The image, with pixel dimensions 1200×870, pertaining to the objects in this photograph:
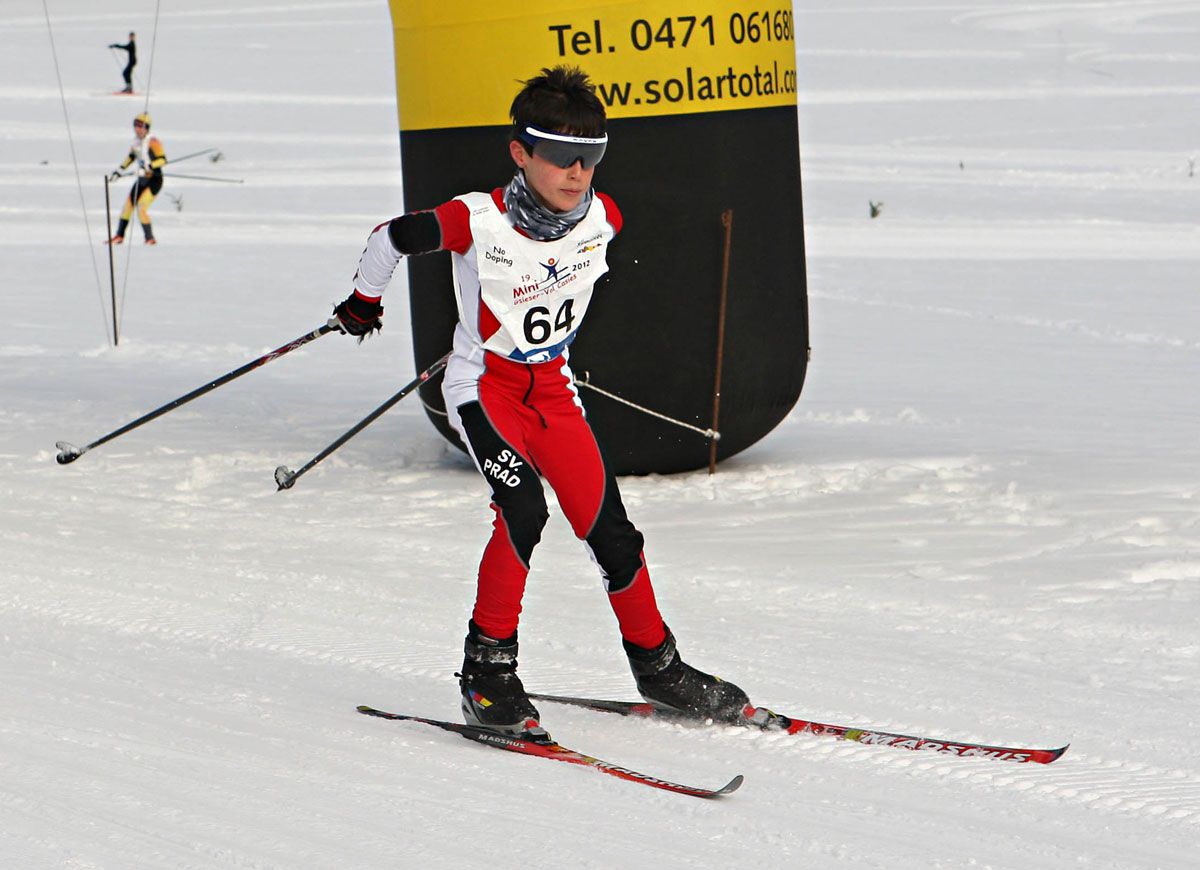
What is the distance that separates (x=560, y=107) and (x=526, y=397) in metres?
→ 0.71

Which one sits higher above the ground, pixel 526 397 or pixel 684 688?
pixel 526 397

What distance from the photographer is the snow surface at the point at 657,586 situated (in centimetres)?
354

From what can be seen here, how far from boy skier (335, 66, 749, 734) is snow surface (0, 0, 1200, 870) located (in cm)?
19

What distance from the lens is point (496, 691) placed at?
4086 mm

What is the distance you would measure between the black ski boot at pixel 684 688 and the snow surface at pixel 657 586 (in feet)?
0.25

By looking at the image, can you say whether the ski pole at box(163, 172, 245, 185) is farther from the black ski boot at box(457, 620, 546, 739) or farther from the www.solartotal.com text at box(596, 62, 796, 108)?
the black ski boot at box(457, 620, 546, 739)

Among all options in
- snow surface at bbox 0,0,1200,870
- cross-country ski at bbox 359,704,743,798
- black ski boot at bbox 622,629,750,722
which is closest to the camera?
snow surface at bbox 0,0,1200,870

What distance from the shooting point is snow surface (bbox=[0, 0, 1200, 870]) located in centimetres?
354

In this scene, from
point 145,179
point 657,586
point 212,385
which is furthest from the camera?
point 145,179

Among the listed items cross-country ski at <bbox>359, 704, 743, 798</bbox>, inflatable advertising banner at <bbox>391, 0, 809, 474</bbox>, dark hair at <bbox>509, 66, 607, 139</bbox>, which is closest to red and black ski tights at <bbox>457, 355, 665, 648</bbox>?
cross-country ski at <bbox>359, 704, 743, 798</bbox>

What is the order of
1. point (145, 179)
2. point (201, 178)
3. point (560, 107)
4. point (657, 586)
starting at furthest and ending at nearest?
1. point (201, 178)
2. point (145, 179)
3. point (657, 586)
4. point (560, 107)

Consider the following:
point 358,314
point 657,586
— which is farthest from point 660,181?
point 358,314

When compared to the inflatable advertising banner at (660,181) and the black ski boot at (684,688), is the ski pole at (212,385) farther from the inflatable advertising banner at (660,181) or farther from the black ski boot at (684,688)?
the inflatable advertising banner at (660,181)

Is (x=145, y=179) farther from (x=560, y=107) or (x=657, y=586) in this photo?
(x=560, y=107)
